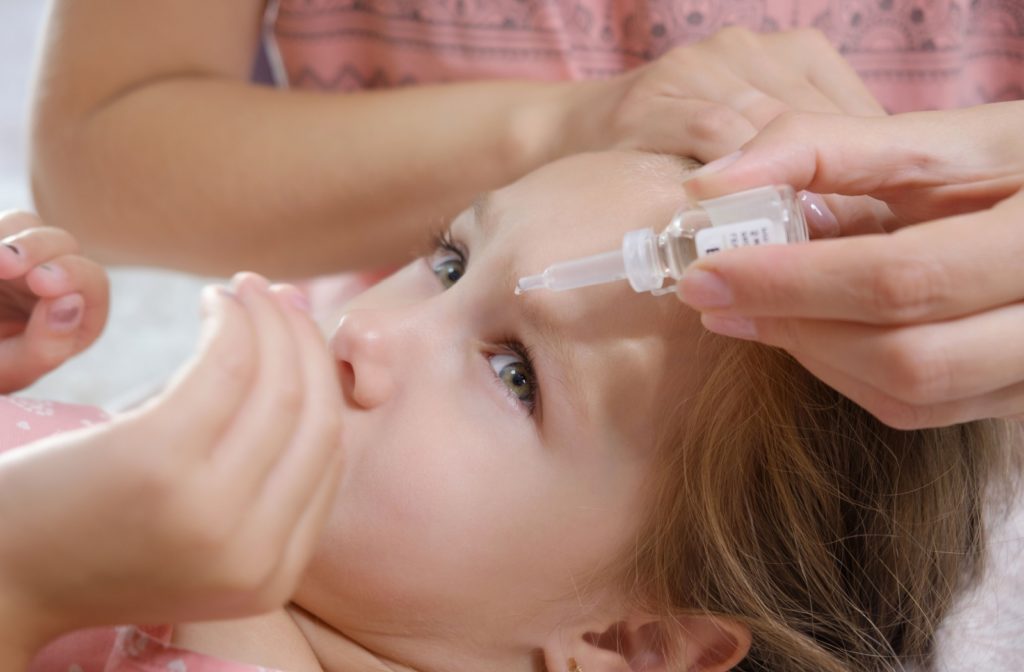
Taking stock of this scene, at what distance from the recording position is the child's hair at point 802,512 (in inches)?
35.6

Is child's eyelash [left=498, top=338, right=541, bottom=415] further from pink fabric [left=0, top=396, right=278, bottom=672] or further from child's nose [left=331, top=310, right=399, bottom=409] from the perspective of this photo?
pink fabric [left=0, top=396, right=278, bottom=672]

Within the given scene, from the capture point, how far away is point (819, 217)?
79cm

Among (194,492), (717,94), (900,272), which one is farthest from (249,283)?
(717,94)

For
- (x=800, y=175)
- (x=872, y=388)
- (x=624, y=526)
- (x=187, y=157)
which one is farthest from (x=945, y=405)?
(x=187, y=157)

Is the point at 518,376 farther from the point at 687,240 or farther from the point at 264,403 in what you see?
the point at 264,403

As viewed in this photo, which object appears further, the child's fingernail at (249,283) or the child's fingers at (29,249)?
the child's fingers at (29,249)

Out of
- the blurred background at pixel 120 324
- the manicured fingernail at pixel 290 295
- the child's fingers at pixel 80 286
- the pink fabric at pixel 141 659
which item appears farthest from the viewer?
the blurred background at pixel 120 324

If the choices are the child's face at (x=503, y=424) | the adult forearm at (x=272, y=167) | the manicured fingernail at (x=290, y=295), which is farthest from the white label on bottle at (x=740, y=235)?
the adult forearm at (x=272, y=167)

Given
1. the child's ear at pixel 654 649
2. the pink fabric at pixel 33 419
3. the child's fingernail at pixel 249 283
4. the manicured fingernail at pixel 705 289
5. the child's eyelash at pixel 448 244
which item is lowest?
the child's ear at pixel 654 649

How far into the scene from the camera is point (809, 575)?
96 cm

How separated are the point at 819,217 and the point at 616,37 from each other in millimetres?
728

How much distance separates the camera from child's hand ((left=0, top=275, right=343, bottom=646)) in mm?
526

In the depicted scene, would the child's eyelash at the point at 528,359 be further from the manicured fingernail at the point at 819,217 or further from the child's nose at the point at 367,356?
the manicured fingernail at the point at 819,217

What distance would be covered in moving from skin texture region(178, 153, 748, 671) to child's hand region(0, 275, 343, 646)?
27 cm
